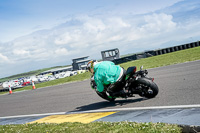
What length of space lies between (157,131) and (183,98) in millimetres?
3004

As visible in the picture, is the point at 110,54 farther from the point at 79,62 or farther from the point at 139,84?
the point at 79,62

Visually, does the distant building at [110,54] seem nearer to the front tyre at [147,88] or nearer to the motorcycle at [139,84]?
the motorcycle at [139,84]

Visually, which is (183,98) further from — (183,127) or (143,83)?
(183,127)

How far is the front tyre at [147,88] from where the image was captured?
24.1 feet

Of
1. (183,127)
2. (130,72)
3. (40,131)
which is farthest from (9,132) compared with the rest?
(183,127)

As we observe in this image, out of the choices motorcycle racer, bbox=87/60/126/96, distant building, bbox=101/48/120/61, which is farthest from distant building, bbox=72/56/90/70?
motorcycle racer, bbox=87/60/126/96

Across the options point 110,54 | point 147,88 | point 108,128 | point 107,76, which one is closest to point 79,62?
point 110,54

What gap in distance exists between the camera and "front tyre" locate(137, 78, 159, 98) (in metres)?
7.34

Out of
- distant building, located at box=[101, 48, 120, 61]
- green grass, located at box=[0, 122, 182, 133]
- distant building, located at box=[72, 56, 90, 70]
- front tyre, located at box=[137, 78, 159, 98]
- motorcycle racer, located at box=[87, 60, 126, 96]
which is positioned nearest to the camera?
green grass, located at box=[0, 122, 182, 133]

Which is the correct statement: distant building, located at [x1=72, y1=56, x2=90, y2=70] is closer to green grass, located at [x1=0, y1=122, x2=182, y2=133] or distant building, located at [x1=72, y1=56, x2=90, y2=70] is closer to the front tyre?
the front tyre

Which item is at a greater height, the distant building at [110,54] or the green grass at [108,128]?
the distant building at [110,54]

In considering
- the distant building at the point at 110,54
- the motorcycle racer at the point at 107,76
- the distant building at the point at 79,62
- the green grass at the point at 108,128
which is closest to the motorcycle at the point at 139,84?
the motorcycle racer at the point at 107,76

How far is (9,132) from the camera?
6.47 metres

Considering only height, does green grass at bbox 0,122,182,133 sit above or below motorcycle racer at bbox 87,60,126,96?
below
